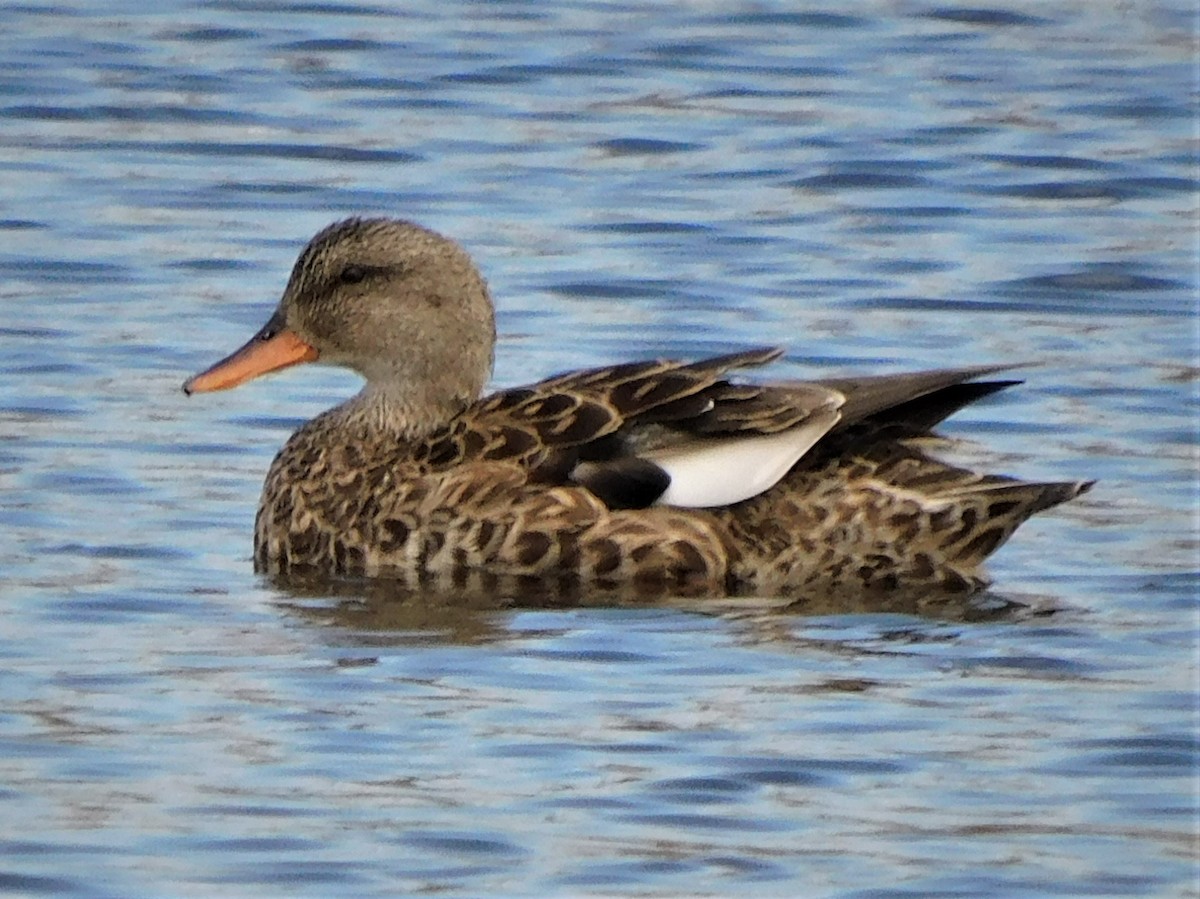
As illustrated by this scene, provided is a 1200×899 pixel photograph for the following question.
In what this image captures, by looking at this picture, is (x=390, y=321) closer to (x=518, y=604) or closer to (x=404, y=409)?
(x=404, y=409)

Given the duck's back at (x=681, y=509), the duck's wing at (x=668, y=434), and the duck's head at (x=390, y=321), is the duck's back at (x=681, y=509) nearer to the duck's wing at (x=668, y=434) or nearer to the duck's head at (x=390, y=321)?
the duck's wing at (x=668, y=434)

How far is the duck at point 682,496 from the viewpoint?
9.96 metres

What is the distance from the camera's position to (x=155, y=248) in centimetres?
1412

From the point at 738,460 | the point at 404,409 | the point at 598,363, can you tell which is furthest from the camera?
the point at 598,363

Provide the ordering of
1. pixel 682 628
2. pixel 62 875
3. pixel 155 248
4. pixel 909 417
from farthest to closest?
pixel 155 248 < pixel 909 417 < pixel 682 628 < pixel 62 875

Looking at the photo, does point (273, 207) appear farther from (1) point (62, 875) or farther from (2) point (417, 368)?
(1) point (62, 875)

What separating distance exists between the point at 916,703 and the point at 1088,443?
3.13 meters

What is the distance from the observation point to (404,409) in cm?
1062

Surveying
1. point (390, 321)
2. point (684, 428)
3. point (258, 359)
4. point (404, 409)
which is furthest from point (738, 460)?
point (258, 359)

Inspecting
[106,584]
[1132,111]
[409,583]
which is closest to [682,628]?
[409,583]

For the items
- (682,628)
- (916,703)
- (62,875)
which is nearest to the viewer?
(62,875)

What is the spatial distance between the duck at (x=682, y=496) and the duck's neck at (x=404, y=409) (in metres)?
0.28

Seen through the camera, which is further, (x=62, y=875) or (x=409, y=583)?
(x=409, y=583)

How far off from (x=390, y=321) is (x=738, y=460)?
1345 millimetres
